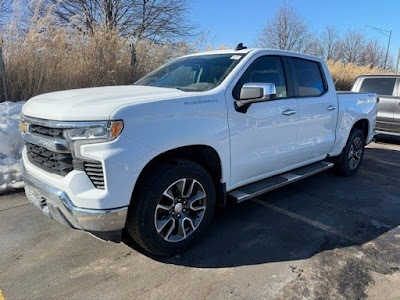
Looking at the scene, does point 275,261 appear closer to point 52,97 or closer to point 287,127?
point 287,127

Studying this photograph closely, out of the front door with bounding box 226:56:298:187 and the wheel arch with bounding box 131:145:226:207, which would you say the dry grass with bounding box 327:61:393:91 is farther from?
the wheel arch with bounding box 131:145:226:207

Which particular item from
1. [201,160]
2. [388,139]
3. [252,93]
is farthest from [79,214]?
[388,139]

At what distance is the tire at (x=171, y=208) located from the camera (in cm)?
256

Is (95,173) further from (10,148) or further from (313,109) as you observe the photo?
(10,148)

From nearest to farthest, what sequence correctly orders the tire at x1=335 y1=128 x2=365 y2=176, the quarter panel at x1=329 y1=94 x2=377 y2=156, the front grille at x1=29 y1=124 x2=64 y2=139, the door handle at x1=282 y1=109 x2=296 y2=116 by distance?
the front grille at x1=29 y1=124 x2=64 y2=139
the door handle at x1=282 y1=109 x2=296 y2=116
the quarter panel at x1=329 y1=94 x2=377 y2=156
the tire at x1=335 y1=128 x2=365 y2=176

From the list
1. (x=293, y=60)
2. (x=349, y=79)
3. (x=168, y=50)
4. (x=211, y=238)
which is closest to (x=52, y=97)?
(x=211, y=238)

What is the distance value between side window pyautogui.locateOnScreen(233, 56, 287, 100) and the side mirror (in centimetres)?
9

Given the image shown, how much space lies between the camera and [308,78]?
14.3 feet

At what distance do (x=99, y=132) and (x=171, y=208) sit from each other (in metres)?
0.95

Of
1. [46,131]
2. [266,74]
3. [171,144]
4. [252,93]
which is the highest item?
[266,74]

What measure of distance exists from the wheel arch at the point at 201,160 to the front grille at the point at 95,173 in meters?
0.32

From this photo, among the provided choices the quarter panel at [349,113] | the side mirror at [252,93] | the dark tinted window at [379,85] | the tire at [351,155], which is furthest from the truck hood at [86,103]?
the dark tinted window at [379,85]

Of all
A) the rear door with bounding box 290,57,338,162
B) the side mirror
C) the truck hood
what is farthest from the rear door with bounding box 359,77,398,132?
the truck hood

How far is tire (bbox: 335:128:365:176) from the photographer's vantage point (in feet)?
17.0
